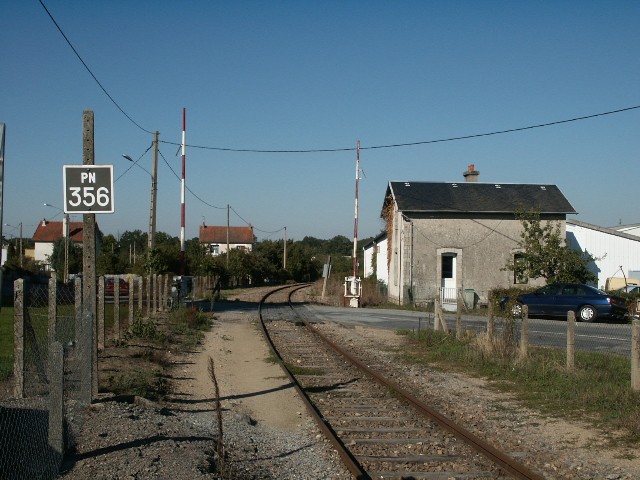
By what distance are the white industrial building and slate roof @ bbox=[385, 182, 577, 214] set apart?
2277 mm

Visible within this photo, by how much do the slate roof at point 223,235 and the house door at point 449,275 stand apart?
269 feet

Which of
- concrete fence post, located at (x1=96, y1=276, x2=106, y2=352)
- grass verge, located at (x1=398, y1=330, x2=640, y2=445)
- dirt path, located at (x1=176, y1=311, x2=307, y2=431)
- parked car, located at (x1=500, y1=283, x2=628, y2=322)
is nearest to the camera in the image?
grass verge, located at (x1=398, y1=330, x2=640, y2=445)

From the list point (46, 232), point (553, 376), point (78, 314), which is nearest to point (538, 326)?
point (553, 376)

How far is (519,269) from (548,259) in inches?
67.2

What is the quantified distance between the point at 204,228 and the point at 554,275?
94.2 meters

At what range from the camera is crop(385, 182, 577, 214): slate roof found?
121ft

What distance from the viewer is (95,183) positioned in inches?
344

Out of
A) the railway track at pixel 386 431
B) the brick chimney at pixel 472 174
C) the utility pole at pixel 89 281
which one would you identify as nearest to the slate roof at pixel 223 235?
the brick chimney at pixel 472 174

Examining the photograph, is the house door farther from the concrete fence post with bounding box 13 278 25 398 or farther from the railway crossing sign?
the concrete fence post with bounding box 13 278 25 398

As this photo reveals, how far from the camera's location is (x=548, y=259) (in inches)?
1271

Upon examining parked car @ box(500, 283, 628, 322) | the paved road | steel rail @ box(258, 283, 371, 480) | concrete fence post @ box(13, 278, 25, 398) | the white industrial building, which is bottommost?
the paved road

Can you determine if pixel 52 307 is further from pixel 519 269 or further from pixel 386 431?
pixel 519 269

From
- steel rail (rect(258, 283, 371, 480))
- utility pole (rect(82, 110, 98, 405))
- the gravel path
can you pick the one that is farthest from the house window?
utility pole (rect(82, 110, 98, 405))

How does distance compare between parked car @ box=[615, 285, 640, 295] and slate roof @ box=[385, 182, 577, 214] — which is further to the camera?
slate roof @ box=[385, 182, 577, 214]
